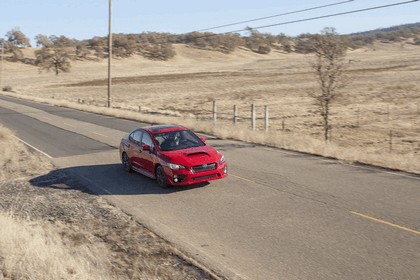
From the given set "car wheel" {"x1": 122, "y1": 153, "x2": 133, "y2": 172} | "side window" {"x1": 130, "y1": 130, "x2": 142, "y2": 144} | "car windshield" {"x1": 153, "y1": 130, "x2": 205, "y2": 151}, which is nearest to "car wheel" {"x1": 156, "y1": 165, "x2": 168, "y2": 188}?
"car windshield" {"x1": 153, "y1": 130, "x2": 205, "y2": 151}

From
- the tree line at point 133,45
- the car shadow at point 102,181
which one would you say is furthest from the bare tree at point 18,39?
the car shadow at point 102,181

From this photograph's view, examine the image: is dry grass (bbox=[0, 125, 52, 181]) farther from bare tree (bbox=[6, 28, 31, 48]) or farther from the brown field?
bare tree (bbox=[6, 28, 31, 48])

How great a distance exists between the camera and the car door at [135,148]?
13.3 m

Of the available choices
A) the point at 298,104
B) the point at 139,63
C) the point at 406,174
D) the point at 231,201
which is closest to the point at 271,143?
the point at 406,174

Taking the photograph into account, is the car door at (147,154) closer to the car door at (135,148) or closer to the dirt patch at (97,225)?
the car door at (135,148)

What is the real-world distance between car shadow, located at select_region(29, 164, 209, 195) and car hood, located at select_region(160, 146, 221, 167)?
0.78m

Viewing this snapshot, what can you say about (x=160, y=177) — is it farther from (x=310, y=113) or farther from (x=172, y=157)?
(x=310, y=113)

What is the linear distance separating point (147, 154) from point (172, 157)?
130 centimetres

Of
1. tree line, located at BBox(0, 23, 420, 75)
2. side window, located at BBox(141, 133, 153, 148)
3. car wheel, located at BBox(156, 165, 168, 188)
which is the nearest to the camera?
A: car wheel, located at BBox(156, 165, 168, 188)

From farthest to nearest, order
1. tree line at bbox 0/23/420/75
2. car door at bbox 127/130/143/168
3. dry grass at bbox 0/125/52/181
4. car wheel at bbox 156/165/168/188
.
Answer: tree line at bbox 0/23/420/75 → dry grass at bbox 0/125/52/181 → car door at bbox 127/130/143/168 → car wheel at bbox 156/165/168/188

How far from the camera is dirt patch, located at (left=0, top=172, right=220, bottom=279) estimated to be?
6895 millimetres

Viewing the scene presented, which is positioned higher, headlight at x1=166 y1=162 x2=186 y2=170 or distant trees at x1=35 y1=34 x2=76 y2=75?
distant trees at x1=35 y1=34 x2=76 y2=75

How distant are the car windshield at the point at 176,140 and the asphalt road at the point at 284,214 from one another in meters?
1.10

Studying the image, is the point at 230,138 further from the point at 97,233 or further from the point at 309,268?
the point at 309,268
